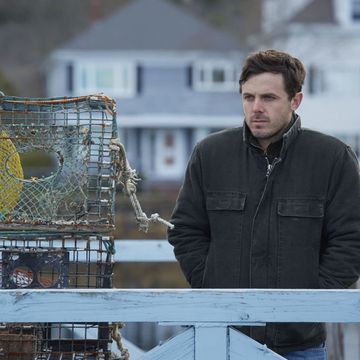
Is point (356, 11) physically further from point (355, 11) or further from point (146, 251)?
point (146, 251)

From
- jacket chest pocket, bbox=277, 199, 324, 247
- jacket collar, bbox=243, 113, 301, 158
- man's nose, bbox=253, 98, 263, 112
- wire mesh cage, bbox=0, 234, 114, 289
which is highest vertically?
man's nose, bbox=253, 98, 263, 112

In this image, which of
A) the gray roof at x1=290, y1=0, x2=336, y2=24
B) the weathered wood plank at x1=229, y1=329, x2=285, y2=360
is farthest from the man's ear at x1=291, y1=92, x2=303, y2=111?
the gray roof at x1=290, y1=0, x2=336, y2=24

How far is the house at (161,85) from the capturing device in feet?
171

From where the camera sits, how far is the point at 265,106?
201 inches

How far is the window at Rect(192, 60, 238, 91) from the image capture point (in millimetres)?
52562

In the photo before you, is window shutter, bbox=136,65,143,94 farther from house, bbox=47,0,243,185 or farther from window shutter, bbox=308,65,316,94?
window shutter, bbox=308,65,316,94

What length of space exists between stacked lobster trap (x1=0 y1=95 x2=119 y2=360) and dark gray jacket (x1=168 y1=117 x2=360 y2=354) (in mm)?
456

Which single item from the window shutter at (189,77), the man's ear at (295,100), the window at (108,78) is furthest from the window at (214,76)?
the man's ear at (295,100)

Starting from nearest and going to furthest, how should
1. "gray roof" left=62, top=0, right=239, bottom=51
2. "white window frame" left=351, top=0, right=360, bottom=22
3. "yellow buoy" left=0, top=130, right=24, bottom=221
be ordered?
1. "yellow buoy" left=0, top=130, right=24, bottom=221
2. "white window frame" left=351, top=0, right=360, bottom=22
3. "gray roof" left=62, top=0, right=239, bottom=51

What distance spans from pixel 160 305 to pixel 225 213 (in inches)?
30.6

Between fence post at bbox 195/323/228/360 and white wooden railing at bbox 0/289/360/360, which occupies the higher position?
white wooden railing at bbox 0/289/360/360

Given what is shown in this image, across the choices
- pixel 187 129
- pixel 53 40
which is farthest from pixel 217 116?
pixel 53 40

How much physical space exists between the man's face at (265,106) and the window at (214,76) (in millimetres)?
47442

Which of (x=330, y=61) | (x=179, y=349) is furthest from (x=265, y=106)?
(x=330, y=61)
